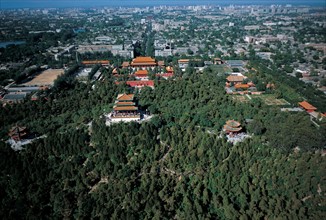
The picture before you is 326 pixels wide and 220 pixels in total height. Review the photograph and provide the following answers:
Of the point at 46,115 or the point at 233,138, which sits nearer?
the point at 233,138

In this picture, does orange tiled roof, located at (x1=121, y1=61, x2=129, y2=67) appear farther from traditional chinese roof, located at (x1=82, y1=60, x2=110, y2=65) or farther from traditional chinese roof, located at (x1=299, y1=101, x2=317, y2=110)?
traditional chinese roof, located at (x1=299, y1=101, x2=317, y2=110)

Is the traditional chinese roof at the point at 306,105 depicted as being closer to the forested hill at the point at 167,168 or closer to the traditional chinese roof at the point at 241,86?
the forested hill at the point at 167,168

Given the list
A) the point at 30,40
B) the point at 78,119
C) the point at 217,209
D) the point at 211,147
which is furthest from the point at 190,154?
the point at 30,40

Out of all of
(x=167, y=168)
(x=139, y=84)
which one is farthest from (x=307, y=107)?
(x=139, y=84)

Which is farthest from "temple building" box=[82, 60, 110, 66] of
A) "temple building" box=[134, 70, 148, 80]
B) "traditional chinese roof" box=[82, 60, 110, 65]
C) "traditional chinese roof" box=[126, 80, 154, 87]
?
"traditional chinese roof" box=[126, 80, 154, 87]

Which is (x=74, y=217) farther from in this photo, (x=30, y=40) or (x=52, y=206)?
(x=30, y=40)

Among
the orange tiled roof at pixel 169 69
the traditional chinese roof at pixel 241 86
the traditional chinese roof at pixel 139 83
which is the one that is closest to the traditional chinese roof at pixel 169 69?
the orange tiled roof at pixel 169 69
